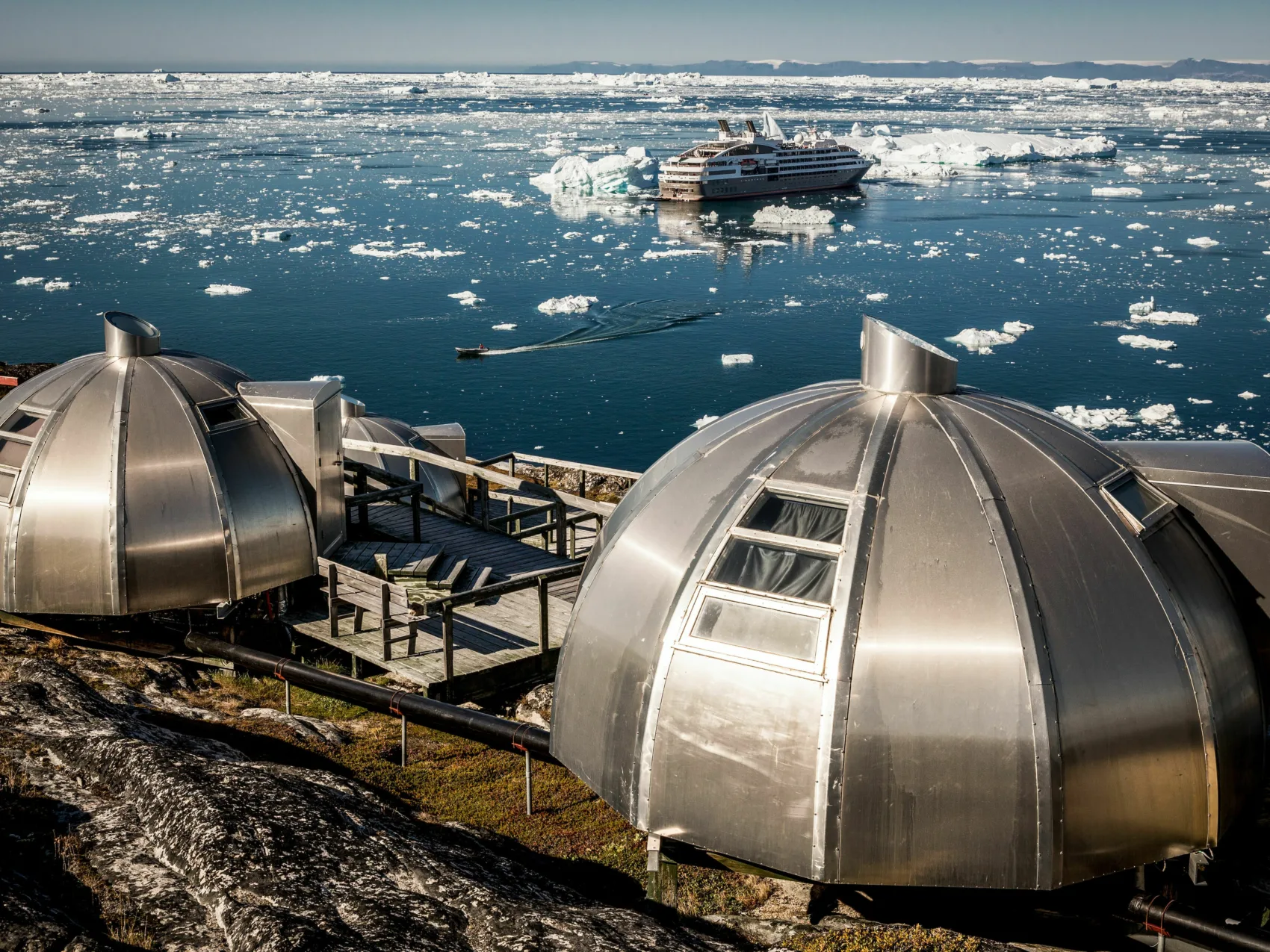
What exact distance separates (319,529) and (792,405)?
27.0ft

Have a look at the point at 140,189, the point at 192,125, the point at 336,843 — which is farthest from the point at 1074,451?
the point at 192,125

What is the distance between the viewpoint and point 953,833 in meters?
7.90

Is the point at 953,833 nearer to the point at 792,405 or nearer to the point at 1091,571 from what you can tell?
the point at 1091,571


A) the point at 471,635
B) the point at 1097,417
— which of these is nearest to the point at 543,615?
the point at 471,635

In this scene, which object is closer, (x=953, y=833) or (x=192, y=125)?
(x=953, y=833)

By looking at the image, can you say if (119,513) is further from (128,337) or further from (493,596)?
(493,596)

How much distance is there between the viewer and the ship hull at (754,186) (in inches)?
4021

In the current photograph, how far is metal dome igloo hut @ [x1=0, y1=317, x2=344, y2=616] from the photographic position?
47.6 feet

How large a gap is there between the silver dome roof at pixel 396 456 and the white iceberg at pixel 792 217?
68.9 metres

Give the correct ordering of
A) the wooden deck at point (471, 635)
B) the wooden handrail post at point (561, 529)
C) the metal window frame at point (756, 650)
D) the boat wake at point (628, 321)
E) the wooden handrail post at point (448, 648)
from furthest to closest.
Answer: the boat wake at point (628, 321), the wooden handrail post at point (561, 529), the wooden deck at point (471, 635), the wooden handrail post at point (448, 648), the metal window frame at point (756, 650)

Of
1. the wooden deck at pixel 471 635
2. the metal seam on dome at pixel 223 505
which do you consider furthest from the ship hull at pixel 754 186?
the metal seam on dome at pixel 223 505

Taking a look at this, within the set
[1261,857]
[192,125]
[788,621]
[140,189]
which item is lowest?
[1261,857]

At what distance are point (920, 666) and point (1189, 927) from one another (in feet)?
8.77

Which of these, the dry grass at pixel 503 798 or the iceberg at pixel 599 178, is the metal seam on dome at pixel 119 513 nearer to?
the dry grass at pixel 503 798
